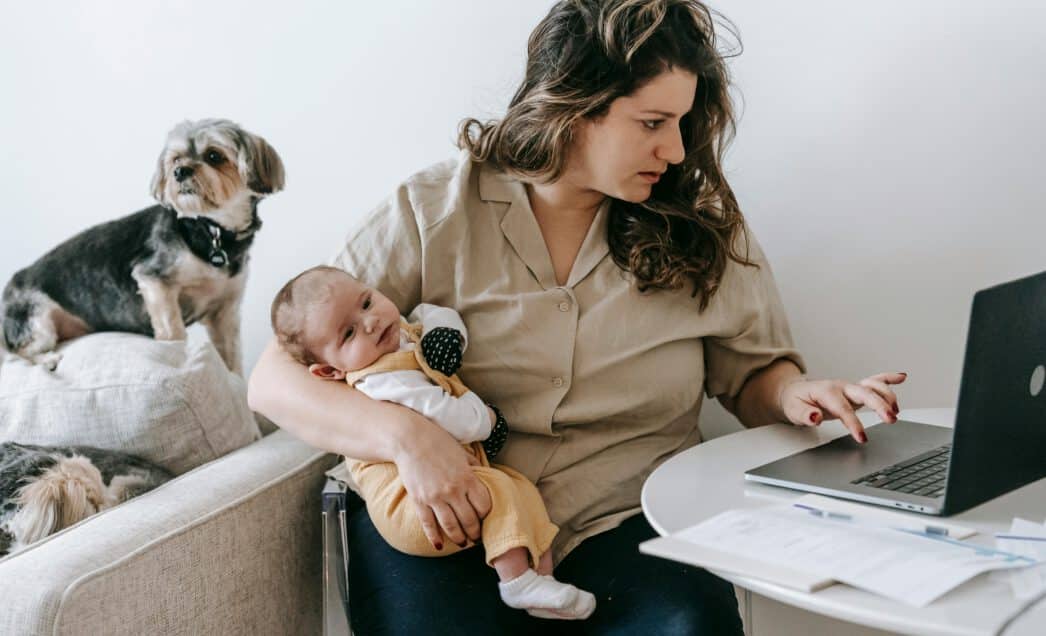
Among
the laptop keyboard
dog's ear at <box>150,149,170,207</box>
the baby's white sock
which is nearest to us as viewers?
the laptop keyboard

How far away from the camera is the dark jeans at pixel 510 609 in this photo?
1289 mm

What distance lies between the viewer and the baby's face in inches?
55.6

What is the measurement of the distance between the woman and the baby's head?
0.16ft

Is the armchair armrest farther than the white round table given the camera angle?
Yes

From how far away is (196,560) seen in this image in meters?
1.38

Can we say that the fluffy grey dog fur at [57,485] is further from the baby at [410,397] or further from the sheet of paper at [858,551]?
the sheet of paper at [858,551]

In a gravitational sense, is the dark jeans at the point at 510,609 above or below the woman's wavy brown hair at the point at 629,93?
below

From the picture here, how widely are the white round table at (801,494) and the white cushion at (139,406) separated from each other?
2.43 ft

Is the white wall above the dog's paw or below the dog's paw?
above

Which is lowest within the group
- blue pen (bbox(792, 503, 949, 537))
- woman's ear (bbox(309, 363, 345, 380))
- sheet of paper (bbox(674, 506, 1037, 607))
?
blue pen (bbox(792, 503, 949, 537))

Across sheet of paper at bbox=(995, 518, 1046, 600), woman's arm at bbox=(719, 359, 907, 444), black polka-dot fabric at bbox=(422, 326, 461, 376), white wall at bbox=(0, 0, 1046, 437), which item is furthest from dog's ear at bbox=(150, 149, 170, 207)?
sheet of paper at bbox=(995, 518, 1046, 600)

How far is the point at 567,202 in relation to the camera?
1.62 metres

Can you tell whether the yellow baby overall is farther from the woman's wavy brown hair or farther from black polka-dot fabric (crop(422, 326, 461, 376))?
the woman's wavy brown hair

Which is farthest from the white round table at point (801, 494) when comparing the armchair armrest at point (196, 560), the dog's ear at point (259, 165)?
the dog's ear at point (259, 165)
